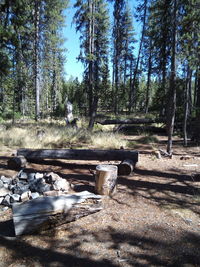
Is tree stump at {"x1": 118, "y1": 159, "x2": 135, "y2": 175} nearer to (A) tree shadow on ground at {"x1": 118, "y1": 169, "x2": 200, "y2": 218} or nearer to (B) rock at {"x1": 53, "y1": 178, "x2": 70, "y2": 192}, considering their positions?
(A) tree shadow on ground at {"x1": 118, "y1": 169, "x2": 200, "y2": 218}

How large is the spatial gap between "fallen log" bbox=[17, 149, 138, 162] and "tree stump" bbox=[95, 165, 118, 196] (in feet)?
5.58

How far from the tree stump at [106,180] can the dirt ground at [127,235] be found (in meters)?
0.19

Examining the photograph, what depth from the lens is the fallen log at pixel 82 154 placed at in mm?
5676

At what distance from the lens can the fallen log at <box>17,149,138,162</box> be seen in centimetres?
568

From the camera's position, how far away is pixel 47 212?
2.87 meters

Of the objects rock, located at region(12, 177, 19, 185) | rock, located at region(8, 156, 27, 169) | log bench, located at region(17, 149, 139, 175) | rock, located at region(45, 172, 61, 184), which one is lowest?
rock, located at region(12, 177, 19, 185)

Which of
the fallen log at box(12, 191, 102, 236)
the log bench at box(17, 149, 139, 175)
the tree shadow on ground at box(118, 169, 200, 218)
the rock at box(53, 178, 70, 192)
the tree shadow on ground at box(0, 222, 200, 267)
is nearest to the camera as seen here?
the tree shadow on ground at box(0, 222, 200, 267)

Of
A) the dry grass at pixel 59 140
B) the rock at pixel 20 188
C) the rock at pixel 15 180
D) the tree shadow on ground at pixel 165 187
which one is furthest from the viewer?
the dry grass at pixel 59 140

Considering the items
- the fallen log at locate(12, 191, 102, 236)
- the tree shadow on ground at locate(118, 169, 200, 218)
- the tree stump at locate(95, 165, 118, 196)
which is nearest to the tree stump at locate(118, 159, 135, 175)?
the tree shadow on ground at locate(118, 169, 200, 218)

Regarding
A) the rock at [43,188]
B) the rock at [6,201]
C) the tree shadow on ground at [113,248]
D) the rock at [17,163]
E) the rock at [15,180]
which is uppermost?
the rock at [17,163]

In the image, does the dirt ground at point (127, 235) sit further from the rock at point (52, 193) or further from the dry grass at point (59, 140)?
the dry grass at point (59, 140)

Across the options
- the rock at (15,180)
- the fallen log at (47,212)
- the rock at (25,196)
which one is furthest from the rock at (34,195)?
the fallen log at (47,212)

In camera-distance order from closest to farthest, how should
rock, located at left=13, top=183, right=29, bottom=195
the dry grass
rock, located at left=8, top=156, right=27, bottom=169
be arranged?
rock, located at left=13, top=183, right=29, bottom=195, rock, located at left=8, top=156, right=27, bottom=169, the dry grass

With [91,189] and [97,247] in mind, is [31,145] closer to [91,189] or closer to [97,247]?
[91,189]
